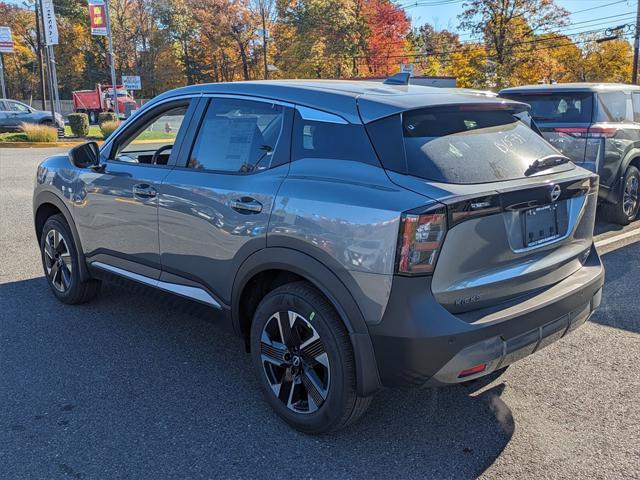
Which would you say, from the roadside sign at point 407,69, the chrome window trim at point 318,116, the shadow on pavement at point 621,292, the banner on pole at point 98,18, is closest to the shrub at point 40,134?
the banner on pole at point 98,18

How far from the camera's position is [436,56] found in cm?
5244

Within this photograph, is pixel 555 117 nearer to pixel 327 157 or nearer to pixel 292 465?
pixel 327 157

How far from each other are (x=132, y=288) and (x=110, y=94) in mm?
42467

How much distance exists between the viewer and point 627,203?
7.53 m

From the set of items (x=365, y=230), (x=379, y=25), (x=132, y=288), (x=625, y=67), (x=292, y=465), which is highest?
(x=379, y=25)

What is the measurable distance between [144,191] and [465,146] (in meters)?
2.10

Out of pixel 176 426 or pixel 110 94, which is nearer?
pixel 176 426

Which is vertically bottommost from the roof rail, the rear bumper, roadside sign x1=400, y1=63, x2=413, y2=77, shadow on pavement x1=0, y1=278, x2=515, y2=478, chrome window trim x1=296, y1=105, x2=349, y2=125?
shadow on pavement x1=0, y1=278, x2=515, y2=478

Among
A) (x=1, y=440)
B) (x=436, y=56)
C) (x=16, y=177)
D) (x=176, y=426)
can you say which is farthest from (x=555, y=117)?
(x=436, y=56)

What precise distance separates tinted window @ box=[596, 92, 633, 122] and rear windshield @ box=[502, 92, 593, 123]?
150 millimetres

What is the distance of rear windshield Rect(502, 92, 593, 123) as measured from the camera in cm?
706

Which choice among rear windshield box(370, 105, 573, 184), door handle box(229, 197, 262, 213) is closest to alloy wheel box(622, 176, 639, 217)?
rear windshield box(370, 105, 573, 184)

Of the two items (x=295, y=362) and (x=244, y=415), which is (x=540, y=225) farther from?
(x=244, y=415)

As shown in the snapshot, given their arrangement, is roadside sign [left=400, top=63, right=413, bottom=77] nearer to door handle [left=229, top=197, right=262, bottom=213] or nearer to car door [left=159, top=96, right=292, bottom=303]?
car door [left=159, top=96, right=292, bottom=303]
